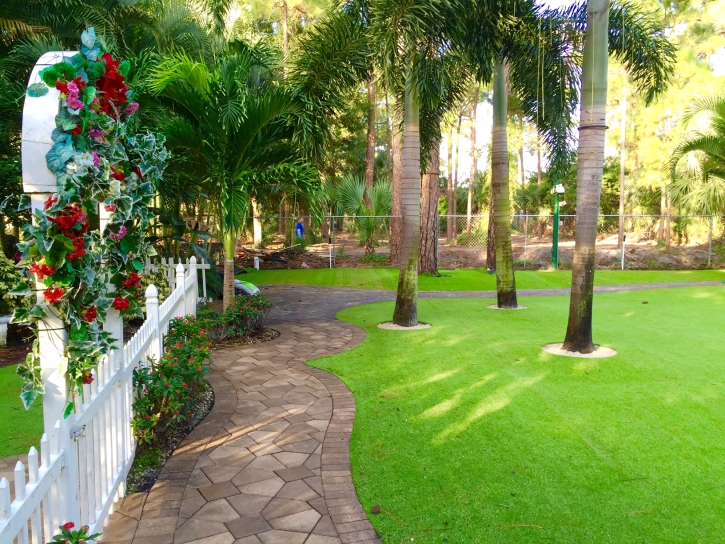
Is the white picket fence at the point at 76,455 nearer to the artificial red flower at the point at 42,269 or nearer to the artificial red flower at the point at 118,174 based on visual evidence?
the artificial red flower at the point at 42,269

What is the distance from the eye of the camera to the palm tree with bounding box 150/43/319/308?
6.81 m

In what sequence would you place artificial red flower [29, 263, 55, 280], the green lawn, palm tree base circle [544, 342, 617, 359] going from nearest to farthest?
artificial red flower [29, 263, 55, 280] < palm tree base circle [544, 342, 617, 359] < the green lawn

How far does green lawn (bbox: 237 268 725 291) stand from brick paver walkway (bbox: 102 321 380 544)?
8.65m

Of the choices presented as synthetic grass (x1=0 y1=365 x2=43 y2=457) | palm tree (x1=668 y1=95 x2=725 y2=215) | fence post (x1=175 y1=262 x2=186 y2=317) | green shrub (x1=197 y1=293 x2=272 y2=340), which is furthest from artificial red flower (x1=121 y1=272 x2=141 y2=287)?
palm tree (x1=668 y1=95 x2=725 y2=215)

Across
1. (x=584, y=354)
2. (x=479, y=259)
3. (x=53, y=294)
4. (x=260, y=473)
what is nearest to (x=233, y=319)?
(x=260, y=473)

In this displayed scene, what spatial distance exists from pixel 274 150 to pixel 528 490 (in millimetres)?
5594

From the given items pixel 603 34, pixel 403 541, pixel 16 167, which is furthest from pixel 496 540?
pixel 16 167

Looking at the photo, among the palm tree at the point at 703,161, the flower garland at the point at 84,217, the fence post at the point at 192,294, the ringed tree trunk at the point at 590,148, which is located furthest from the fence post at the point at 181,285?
the palm tree at the point at 703,161

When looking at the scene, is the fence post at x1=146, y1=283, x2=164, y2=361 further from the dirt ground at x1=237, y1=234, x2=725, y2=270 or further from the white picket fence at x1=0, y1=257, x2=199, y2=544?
the dirt ground at x1=237, y1=234, x2=725, y2=270

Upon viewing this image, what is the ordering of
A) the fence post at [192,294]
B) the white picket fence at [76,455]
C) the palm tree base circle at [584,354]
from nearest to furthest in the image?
the white picket fence at [76,455]
the palm tree base circle at [584,354]
the fence post at [192,294]

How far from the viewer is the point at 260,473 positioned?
3682mm

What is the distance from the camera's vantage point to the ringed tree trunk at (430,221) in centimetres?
1539

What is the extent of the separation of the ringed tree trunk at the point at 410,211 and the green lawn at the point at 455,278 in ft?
16.5

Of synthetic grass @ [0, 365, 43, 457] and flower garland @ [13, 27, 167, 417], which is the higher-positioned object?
flower garland @ [13, 27, 167, 417]
